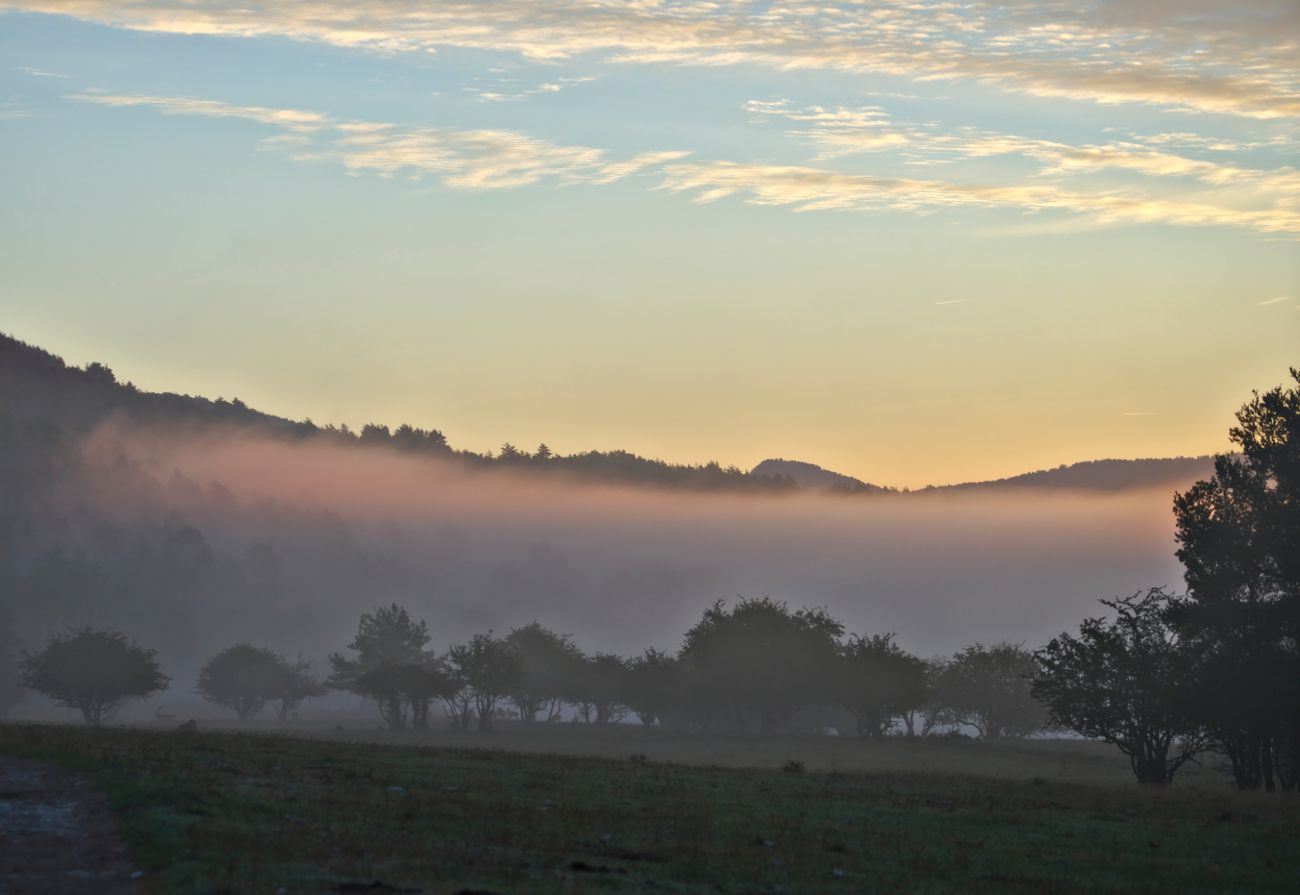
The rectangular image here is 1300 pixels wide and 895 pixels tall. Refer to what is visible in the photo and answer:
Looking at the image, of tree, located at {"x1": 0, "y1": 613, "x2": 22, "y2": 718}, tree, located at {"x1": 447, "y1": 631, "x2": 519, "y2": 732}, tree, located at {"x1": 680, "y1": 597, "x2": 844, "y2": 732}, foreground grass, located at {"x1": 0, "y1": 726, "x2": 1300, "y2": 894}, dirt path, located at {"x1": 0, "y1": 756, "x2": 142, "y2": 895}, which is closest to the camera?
dirt path, located at {"x1": 0, "y1": 756, "x2": 142, "y2": 895}

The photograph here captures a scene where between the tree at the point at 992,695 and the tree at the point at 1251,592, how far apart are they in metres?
102

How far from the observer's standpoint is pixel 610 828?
3747 cm

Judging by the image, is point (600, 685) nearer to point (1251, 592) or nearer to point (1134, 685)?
point (1134, 685)

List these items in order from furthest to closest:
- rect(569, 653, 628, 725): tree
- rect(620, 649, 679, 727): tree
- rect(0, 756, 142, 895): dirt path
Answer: rect(569, 653, 628, 725): tree
rect(620, 649, 679, 727): tree
rect(0, 756, 142, 895): dirt path

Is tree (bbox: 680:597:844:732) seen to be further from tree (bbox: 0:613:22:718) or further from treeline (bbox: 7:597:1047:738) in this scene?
tree (bbox: 0:613:22:718)

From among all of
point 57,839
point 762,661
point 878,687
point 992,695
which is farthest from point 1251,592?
point 992,695

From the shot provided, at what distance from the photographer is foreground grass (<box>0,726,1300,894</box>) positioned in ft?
96.8

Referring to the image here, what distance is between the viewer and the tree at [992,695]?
178750 mm

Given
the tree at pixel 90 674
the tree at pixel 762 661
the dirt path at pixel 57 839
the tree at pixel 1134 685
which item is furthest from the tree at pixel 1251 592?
the tree at pixel 90 674

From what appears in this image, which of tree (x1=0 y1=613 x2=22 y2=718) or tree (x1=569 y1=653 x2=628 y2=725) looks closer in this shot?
tree (x1=0 y1=613 x2=22 y2=718)

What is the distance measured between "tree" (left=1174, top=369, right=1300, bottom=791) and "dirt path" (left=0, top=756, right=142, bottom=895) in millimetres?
57039

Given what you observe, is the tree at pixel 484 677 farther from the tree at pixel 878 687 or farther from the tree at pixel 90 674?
the tree at pixel 878 687

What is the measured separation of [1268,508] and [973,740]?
221 feet

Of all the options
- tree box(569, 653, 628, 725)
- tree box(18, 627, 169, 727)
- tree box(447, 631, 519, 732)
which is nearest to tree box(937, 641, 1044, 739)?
tree box(569, 653, 628, 725)
